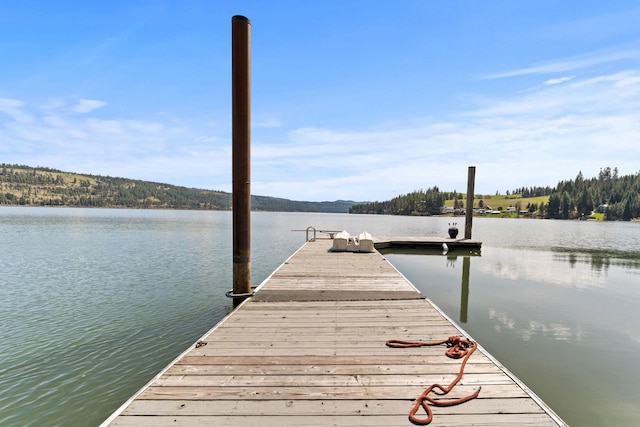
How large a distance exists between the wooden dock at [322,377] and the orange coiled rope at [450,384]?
0.06 m

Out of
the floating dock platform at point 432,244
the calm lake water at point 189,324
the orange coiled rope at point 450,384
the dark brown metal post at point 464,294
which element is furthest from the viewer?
the floating dock platform at point 432,244

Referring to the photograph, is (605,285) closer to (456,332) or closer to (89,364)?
(456,332)

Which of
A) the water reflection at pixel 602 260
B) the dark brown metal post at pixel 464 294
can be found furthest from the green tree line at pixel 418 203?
the dark brown metal post at pixel 464 294

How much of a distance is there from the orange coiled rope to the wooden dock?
0.19 ft

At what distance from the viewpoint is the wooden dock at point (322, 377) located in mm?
3041

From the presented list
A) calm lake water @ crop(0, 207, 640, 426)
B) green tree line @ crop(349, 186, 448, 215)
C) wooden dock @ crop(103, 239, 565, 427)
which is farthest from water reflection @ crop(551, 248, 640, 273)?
green tree line @ crop(349, 186, 448, 215)

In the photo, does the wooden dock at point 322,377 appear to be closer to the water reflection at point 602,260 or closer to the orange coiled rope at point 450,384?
the orange coiled rope at point 450,384

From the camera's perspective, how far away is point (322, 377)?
3.76m

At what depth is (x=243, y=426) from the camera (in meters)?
2.89

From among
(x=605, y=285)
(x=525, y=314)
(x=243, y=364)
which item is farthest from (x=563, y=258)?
(x=243, y=364)

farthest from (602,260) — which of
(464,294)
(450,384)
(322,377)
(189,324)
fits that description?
(322,377)

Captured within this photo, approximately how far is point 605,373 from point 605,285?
10.4 meters

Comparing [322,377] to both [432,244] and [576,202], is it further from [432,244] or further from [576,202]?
[576,202]

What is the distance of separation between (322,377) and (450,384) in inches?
54.6
